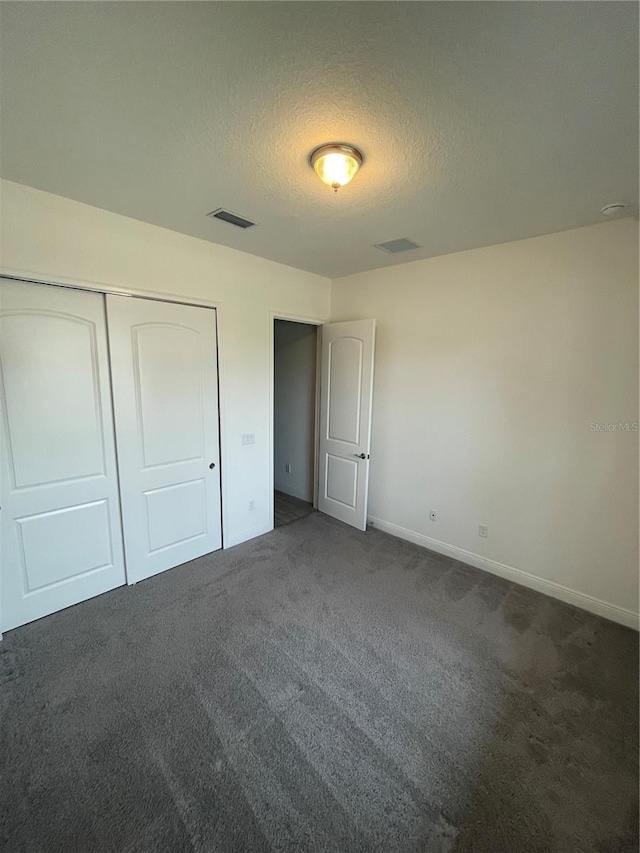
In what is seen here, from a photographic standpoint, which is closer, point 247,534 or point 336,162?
point 336,162

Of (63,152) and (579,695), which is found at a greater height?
(63,152)

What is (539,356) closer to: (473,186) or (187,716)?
(473,186)

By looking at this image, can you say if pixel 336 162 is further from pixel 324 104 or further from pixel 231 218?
pixel 231 218

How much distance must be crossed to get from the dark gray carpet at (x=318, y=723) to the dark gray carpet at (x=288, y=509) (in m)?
1.25

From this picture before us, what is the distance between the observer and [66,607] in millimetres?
2439

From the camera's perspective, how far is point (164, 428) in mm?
2764

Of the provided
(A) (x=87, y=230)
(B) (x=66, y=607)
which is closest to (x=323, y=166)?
(A) (x=87, y=230)

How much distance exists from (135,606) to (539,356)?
348cm

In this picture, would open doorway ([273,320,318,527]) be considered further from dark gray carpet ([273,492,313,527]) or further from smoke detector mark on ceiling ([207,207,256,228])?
smoke detector mark on ceiling ([207,207,256,228])

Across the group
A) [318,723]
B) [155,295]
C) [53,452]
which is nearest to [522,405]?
[318,723]

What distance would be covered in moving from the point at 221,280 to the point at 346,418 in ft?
5.84

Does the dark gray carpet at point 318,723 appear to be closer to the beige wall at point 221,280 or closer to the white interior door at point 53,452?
the white interior door at point 53,452

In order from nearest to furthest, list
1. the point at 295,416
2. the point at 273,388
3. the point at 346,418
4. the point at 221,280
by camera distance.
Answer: the point at 221,280
the point at 346,418
the point at 273,388
the point at 295,416

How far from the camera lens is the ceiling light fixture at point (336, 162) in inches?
61.7
